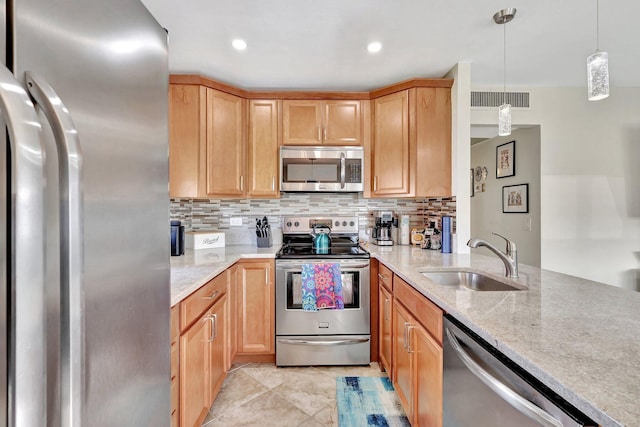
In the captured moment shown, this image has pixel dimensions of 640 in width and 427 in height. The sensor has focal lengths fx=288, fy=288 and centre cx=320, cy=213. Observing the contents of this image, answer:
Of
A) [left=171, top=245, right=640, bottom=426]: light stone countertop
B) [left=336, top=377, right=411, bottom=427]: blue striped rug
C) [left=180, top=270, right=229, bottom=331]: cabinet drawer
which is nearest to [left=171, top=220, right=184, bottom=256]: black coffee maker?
[left=180, top=270, right=229, bottom=331]: cabinet drawer

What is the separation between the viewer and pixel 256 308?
2.30 meters

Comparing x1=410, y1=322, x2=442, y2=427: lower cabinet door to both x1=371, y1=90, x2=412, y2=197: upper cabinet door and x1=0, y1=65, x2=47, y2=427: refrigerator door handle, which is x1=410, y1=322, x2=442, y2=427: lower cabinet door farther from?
x1=371, y1=90, x2=412, y2=197: upper cabinet door

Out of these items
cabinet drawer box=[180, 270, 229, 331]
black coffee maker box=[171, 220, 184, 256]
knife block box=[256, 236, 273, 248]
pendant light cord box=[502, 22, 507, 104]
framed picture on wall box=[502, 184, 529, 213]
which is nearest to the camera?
cabinet drawer box=[180, 270, 229, 331]

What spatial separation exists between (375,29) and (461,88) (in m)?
0.93

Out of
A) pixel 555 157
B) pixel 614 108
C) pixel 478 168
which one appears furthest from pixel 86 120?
pixel 478 168

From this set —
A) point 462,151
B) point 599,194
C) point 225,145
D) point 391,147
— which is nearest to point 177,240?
point 225,145

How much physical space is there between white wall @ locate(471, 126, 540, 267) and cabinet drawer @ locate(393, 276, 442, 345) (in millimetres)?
1627

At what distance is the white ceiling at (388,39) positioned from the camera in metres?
1.65

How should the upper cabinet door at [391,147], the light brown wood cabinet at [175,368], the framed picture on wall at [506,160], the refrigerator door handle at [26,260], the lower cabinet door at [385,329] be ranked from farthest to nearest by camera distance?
the framed picture on wall at [506,160], the upper cabinet door at [391,147], the lower cabinet door at [385,329], the light brown wood cabinet at [175,368], the refrigerator door handle at [26,260]

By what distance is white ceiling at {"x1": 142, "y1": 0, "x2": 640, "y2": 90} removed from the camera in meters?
1.65

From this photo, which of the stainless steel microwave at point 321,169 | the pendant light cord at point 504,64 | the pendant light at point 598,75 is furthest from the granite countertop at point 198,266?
the pendant light cord at point 504,64

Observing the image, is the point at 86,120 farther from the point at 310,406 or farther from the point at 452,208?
the point at 452,208

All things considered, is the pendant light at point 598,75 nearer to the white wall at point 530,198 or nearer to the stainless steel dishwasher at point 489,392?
the stainless steel dishwasher at point 489,392

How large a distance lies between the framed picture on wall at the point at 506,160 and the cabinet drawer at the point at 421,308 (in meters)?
2.61
